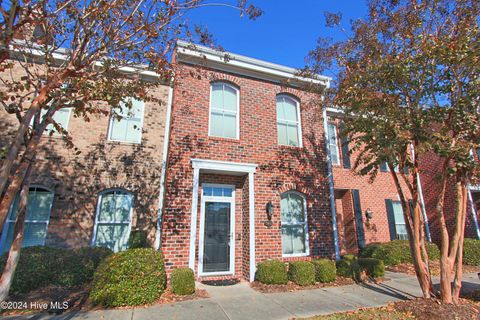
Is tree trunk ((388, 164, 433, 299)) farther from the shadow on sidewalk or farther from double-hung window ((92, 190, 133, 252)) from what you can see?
double-hung window ((92, 190, 133, 252))

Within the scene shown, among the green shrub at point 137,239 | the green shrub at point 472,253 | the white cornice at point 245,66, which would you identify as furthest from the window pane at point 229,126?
the green shrub at point 472,253

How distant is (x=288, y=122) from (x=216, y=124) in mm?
2683

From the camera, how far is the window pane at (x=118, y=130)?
8.19 m

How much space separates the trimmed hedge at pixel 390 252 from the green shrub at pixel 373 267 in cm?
223

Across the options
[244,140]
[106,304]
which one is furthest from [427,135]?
[106,304]

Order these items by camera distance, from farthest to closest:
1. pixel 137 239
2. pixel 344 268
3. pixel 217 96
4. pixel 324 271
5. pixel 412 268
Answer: pixel 412 268
pixel 217 96
pixel 344 268
pixel 324 271
pixel 137 239

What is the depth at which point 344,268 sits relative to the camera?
25.6 ft

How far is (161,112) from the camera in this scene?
8.77 meters

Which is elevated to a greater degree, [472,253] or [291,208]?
[291,208]

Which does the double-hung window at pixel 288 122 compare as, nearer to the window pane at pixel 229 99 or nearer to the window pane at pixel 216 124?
the window pane at pixel 229 99

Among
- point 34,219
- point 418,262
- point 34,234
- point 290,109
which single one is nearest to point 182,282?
point 34,234

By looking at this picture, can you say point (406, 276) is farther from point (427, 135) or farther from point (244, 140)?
point (244, 140)

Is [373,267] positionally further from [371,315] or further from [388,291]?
[371,315]

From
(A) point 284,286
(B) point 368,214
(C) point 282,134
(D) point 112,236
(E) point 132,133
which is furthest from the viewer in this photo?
(B) point 368,214
